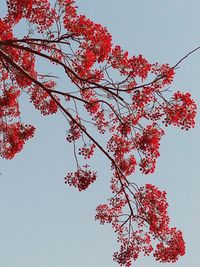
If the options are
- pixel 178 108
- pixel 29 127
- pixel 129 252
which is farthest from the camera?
pixel 29 127

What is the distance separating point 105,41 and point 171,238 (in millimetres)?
3661

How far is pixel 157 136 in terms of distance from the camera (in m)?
9.59

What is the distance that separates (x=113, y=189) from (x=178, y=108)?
204cm

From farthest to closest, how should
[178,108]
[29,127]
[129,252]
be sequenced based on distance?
[29,127] → [129,252] → [178,108]

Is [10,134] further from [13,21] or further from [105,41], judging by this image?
[105,41]

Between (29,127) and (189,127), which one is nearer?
(189,127)

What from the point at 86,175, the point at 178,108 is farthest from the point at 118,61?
the point at 86,175

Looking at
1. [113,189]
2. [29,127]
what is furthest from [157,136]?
[29,127]

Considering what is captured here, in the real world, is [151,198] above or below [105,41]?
below

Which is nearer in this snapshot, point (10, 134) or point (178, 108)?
point (178, 108)

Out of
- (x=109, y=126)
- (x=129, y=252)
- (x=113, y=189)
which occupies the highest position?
(x=109, y=126)

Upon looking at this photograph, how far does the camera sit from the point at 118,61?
9.61 metres

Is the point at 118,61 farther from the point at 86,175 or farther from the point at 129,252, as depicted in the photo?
the point at 129,252

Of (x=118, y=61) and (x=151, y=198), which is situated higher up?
(x=118, y=61)
